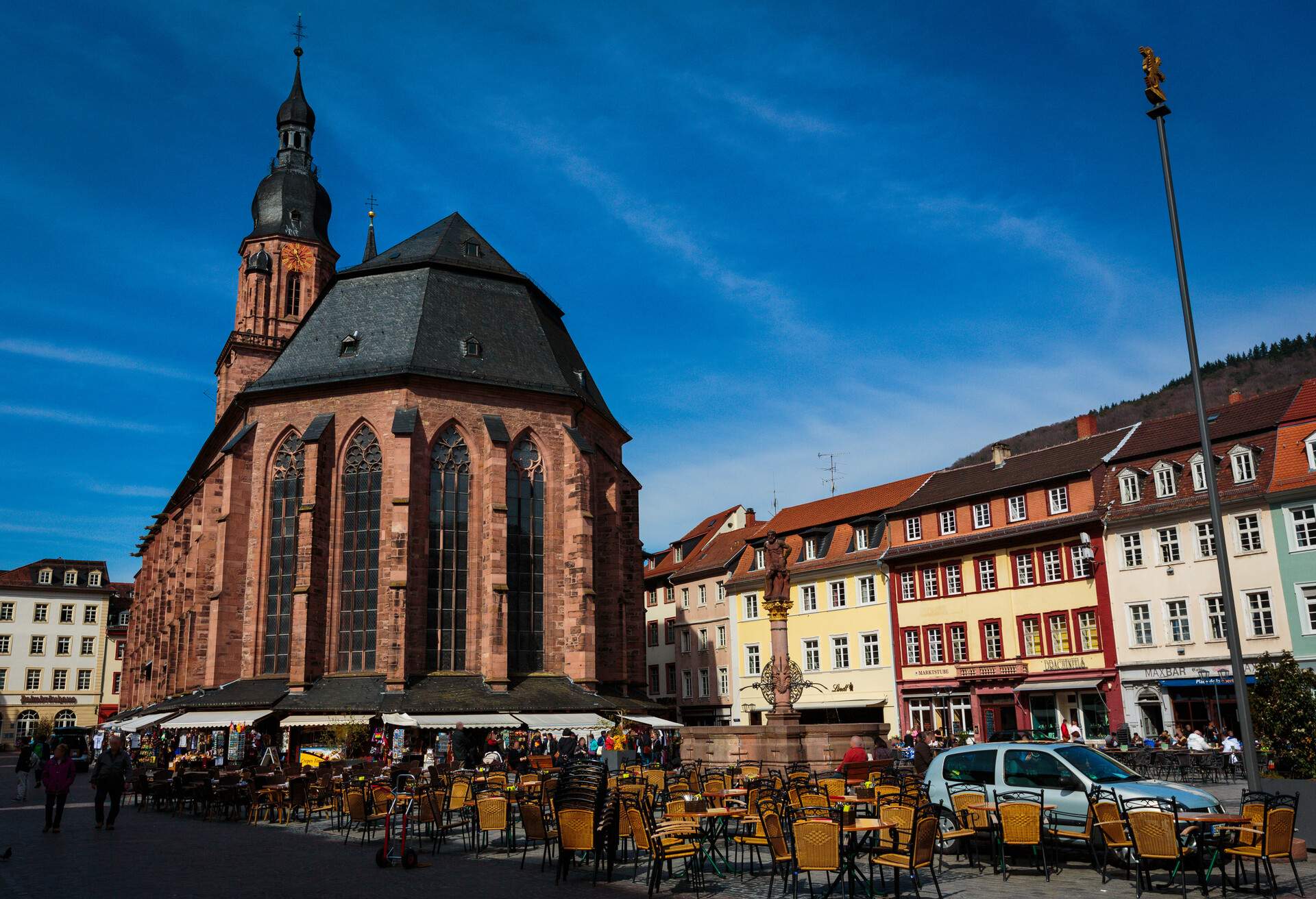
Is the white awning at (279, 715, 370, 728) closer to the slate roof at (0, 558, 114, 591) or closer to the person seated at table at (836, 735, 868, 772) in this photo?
the person seated at table at (836, 735, 868, 772)

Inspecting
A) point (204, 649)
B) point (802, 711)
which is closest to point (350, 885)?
point (204, 649)

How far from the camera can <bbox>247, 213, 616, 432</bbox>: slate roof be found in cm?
3603

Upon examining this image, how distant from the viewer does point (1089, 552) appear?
3691cm

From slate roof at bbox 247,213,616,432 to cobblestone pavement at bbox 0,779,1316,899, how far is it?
2052cm

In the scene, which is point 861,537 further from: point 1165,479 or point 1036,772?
point 1036,772

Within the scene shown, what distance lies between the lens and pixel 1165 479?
117 ft

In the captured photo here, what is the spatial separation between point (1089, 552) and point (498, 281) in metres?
23.2

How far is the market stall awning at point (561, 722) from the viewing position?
1228 inches

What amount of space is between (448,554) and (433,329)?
26.5ft

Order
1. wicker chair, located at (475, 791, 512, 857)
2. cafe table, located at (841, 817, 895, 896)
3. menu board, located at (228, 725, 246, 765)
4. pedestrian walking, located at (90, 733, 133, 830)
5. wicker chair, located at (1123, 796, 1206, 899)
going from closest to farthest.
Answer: wicker chair, located at (1123, 796, 1206, 899) < cafe table, located at (841, 817, 895, 896) < wicker chair, located at (475, 791, 512, 857) < pedestrian walking, located at (90, 733, 133, 830) < menu board, located at (228, 725, 246, 765)

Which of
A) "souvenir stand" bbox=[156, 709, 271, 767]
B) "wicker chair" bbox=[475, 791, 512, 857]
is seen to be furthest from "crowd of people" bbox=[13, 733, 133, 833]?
"souvenir stand" bbox=[156, 709, 271, 767]

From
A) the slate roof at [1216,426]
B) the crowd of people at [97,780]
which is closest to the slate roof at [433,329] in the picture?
the crowd of people at [97,780]

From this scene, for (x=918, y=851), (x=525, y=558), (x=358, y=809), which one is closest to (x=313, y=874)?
(x=358, y=809)

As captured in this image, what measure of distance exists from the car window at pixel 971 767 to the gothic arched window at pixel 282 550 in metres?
24.4
